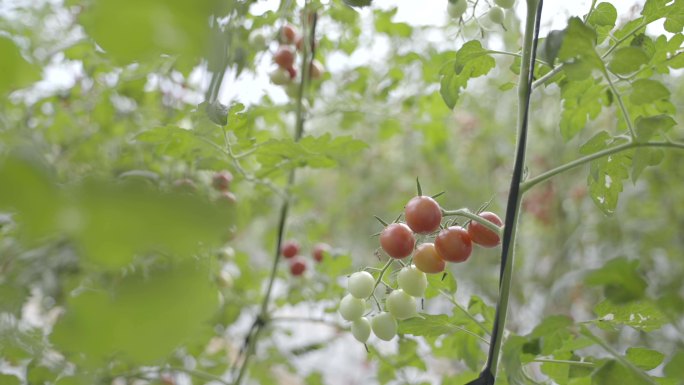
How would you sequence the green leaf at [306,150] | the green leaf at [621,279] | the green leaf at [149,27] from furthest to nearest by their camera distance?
the green leaf at [306,150] < the green leaf at [621,279] < the green leaf at [149,27]

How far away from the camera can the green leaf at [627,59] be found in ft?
1.34

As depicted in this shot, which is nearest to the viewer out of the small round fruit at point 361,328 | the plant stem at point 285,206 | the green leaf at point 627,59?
the green leaf at point 627,59

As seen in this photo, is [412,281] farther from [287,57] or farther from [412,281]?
[287,57]

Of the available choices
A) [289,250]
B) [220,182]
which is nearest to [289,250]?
[289,250]

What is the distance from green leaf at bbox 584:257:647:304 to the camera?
0.99ft

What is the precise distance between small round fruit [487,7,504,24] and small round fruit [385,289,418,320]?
27 centimetres

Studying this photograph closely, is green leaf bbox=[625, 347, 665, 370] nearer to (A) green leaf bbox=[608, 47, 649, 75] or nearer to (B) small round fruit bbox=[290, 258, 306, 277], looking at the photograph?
(A) green leaf bbox=[608, 47, 649, 75]

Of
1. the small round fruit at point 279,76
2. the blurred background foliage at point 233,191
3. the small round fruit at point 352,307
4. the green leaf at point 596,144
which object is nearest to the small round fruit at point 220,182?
the blurred background foliage at point 233,191

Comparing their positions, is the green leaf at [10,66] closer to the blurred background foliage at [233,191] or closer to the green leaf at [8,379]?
the blurred background foliage at [233,191]

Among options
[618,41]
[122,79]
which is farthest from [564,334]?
[122,79]

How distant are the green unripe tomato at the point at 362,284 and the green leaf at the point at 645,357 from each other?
22 cm

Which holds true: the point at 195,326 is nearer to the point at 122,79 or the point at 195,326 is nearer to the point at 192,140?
the point at 192,140

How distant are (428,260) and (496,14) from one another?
245 mm

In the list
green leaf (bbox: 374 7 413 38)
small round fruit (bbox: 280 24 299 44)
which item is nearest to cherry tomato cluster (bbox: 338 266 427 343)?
small round fruit (bbox: 280 24 299 44)
